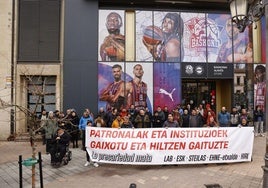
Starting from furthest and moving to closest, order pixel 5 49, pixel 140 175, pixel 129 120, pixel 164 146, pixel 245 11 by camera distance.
Answer: pixel 5 49
pixel 129 120
pixel 164 146
pixel 140 175
pixel 245 11

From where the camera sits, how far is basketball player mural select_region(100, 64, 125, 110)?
1727cm

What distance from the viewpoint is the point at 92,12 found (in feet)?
57.2

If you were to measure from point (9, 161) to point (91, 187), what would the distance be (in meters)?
4.66

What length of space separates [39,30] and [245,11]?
1292cm

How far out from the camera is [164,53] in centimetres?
1811

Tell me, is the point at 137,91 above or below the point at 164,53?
below

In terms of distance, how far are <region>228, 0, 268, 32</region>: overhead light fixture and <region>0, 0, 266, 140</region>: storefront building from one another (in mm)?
10634

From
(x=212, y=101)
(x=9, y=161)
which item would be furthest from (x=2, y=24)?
(x=212, y=101)

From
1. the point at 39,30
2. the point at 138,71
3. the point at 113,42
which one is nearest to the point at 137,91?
the point at 138,71

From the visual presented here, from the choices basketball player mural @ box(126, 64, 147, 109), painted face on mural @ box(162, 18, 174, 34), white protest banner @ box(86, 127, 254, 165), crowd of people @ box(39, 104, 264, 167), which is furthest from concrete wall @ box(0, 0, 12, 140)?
painted face on mural @ box(162, 18, 174, 34)

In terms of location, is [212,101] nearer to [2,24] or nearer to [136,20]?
[136,20]

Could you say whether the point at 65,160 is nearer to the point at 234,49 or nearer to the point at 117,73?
the point at 117,73

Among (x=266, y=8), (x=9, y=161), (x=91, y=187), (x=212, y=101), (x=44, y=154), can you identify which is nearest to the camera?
(x=266, y=8)

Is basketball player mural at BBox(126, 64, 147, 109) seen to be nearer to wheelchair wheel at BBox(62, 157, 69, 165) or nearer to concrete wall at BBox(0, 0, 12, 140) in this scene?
concrete wall at BBox(0, 0, 12, 140)
